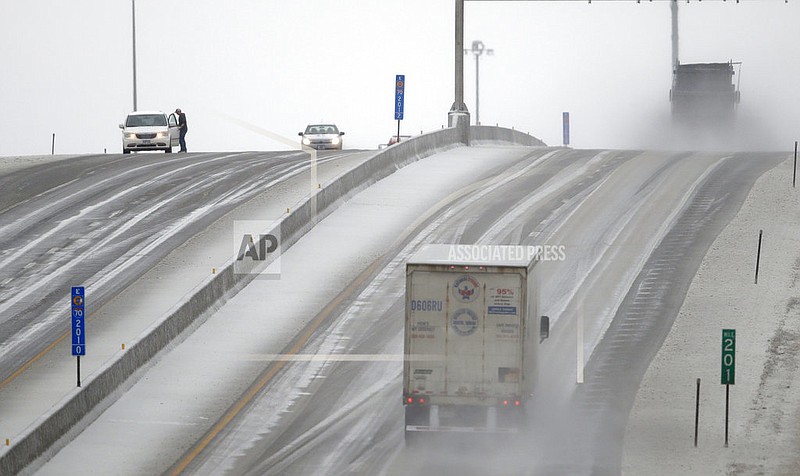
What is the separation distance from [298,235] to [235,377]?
10.1 meters

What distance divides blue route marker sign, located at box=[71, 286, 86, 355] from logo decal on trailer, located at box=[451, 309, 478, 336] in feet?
19.6

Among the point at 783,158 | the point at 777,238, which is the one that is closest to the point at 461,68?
the point at 783,158

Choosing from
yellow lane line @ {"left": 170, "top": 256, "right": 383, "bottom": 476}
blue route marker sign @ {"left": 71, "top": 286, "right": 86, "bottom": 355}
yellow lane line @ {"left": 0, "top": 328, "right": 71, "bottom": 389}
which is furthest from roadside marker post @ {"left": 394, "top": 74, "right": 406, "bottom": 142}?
blue route marker sign @ {"left": 71, "top": 286, "right": 86, "bottom": 355}

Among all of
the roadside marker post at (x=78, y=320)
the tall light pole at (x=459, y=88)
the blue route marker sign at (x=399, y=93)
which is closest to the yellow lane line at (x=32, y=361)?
the roadside marker post at (x=78, y=320)

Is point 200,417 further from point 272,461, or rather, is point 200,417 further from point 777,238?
point 777,238

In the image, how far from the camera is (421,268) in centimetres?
1952

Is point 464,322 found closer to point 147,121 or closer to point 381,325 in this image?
point 381,325

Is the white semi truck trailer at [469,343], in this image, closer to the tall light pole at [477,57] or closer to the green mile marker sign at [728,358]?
the green mile marker sign at [728,358]

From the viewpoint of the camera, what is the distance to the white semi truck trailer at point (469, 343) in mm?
19219

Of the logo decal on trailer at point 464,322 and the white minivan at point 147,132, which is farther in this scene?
the white minivan at point 147,132

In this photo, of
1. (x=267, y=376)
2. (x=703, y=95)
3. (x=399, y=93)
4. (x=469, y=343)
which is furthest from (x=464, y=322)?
(x=703, y=95)

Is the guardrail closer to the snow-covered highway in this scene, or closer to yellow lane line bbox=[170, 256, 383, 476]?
the snow-covered highway

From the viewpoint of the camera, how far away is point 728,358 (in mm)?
19672

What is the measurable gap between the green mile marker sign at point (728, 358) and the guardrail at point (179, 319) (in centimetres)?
1009
